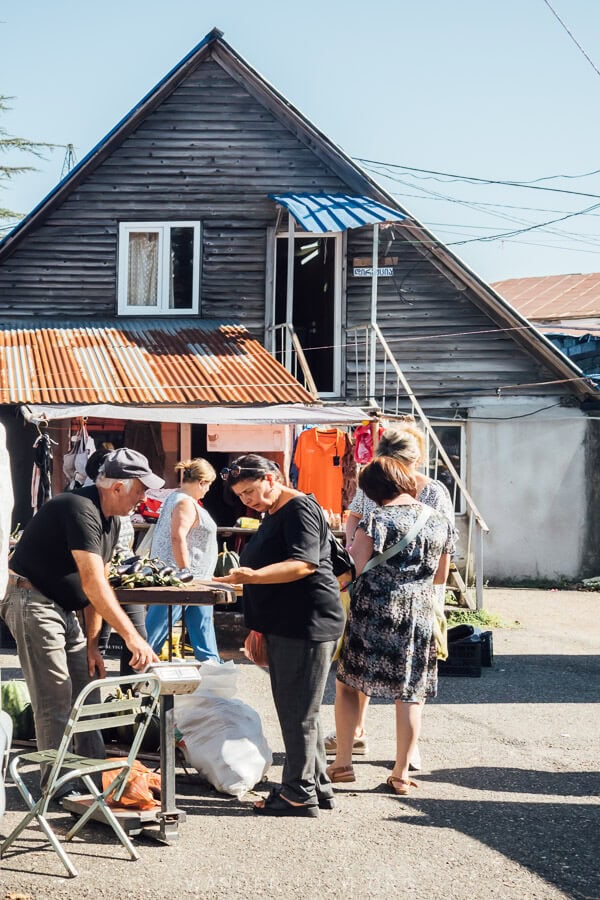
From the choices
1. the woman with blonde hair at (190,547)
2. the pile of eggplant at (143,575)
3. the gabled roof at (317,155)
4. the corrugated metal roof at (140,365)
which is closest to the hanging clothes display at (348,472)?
the corrugated metal roof at (140,365)

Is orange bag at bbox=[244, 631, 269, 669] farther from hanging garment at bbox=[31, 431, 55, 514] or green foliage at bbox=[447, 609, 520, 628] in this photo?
hanging garment at bbox=[31, 431, 55, 514]

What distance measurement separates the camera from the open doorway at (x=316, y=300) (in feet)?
56.9

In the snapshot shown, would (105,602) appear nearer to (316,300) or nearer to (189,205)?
(189,205)

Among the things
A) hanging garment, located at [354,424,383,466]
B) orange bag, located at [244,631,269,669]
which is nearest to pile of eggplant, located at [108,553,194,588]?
orange bag, located at [244,631,269,669]

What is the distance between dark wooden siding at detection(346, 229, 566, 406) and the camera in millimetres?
17250

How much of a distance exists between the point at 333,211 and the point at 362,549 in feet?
32.0

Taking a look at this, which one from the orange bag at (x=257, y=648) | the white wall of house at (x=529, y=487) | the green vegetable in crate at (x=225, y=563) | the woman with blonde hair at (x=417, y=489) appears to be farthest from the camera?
the white wall of house at (x=529, y=487)

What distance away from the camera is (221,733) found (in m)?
6.30

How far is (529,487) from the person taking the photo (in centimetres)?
1777

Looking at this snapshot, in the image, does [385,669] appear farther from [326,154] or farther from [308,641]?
[326,154]

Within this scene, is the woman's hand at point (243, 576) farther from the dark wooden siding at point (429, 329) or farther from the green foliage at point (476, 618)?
the dark wooden siding at point (429, 329)

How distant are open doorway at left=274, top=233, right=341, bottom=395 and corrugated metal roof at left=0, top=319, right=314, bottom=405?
1.33 metres

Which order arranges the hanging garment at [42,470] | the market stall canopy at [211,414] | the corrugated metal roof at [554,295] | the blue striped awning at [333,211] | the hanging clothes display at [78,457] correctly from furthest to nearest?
the corrugated metal roof at [554,295], the blue striped awning at [333,211], the hanging clothes display at [78,457], the hanging garment at [42,470], the market stall canopy at [211,414]

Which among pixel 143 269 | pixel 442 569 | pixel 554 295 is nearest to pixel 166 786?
pixel 442 569
